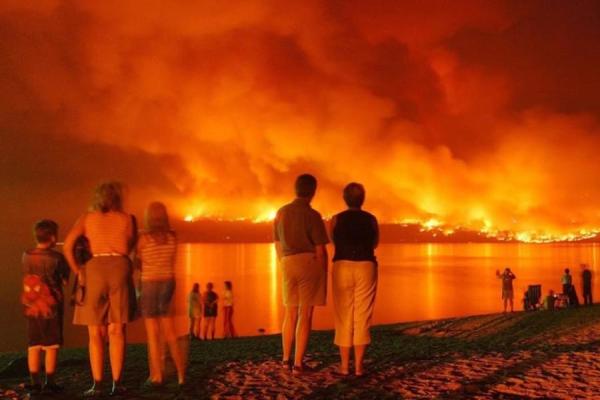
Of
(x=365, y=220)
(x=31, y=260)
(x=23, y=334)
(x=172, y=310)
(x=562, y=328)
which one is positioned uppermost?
(x=365, y=220)

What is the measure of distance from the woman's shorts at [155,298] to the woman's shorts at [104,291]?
306mm

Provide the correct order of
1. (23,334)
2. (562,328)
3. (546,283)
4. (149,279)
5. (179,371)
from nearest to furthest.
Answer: (149,279) → (179,371) → (562,328) → (23,334) → (546,283)

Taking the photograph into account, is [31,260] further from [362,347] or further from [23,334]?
[23,334]

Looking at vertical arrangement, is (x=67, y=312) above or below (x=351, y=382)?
below

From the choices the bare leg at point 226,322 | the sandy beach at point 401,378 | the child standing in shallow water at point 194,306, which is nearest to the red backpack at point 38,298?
the sandy beach at point 401,378

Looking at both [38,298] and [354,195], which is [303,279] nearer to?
[354,195]

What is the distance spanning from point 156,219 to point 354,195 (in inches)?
93.9

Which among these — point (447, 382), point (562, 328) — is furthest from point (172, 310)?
point (562, 328)

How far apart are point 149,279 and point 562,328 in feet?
39.5

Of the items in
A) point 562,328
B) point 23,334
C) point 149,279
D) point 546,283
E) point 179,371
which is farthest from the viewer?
point 546,283

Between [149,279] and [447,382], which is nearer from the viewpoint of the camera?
[149,279]

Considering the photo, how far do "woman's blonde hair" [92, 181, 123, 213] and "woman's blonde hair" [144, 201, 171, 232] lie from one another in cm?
39

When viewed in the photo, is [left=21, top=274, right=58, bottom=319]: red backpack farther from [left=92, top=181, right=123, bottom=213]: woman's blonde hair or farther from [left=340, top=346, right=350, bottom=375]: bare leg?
[left=340, top=346, right=350, bottom=375]: bare leg

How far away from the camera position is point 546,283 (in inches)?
3396
